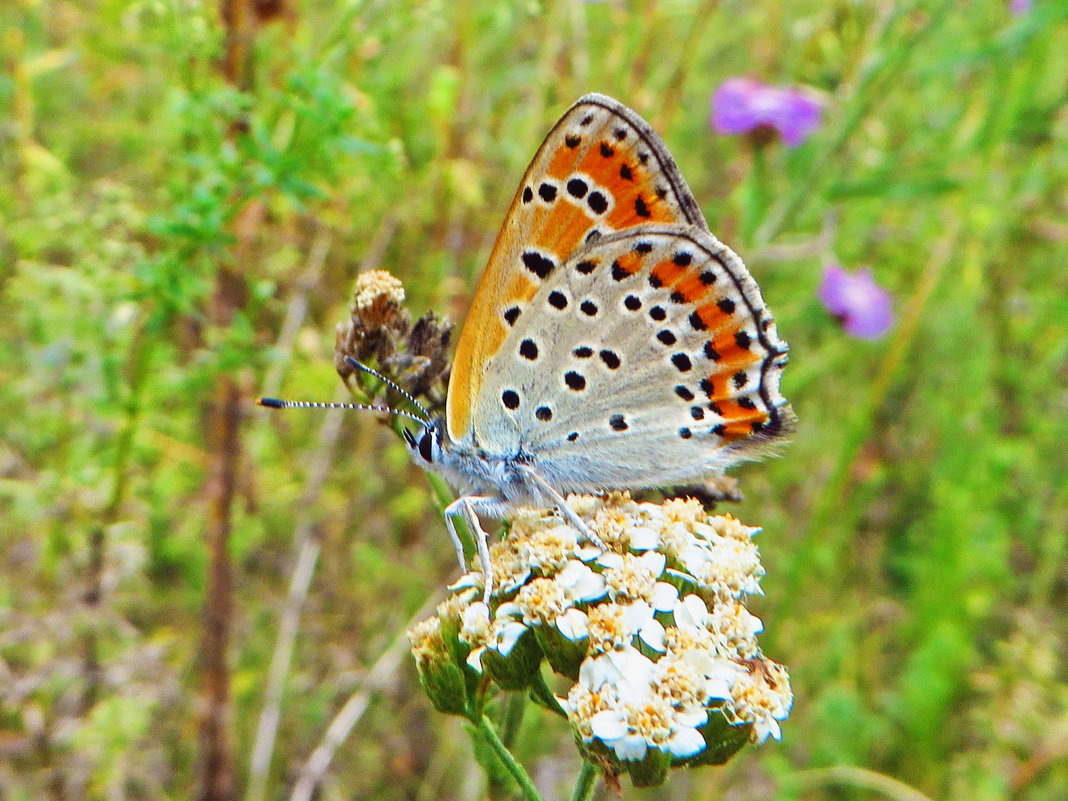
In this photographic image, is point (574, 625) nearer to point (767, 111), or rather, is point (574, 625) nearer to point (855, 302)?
point (855, 302)

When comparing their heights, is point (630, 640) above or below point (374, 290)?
below

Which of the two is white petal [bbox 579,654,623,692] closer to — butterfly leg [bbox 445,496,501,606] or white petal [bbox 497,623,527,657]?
white petal [bbox 497,623,527,657]

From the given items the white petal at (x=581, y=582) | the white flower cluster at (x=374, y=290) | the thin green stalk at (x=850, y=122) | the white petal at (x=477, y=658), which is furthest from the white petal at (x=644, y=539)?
the thin green stalk at (x=850, y=122)

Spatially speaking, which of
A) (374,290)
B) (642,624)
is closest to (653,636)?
(642,624)

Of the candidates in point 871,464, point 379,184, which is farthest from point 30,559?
point 871,464

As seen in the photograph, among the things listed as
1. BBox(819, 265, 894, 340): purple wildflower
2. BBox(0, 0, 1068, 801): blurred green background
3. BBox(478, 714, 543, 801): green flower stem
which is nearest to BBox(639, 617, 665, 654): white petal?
BBox(478, 714, 543, 801): green flower stem

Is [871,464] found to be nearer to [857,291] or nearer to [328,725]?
[857,291]

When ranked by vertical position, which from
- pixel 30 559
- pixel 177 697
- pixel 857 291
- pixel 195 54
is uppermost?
pixel 195 54

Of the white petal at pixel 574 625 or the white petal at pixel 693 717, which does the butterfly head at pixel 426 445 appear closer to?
the white petal at pixel 574 625
